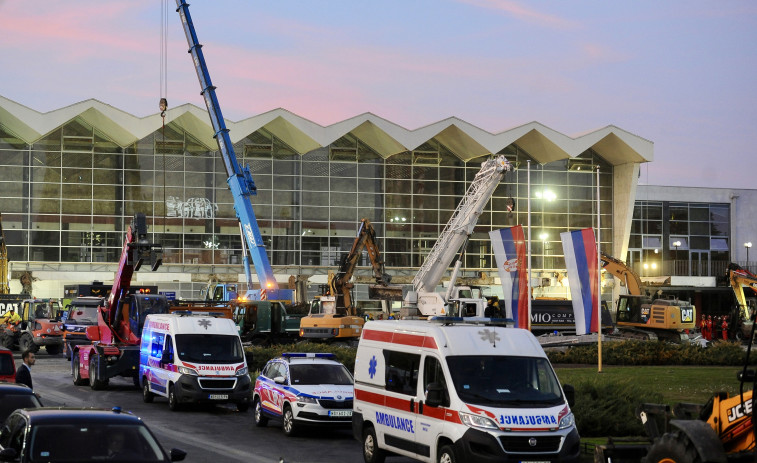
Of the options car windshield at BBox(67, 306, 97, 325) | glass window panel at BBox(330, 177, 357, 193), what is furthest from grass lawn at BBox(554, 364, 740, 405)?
glass window panel at BBox(330, 177, 357, 193)

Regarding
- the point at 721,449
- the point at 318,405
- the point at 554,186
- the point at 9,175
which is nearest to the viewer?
the point at 721,449

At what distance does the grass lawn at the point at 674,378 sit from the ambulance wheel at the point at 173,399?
9343mm

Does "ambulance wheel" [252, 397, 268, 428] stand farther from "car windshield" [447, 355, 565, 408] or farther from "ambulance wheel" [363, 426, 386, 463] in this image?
"car windshield" [447, 355, 565, 408]

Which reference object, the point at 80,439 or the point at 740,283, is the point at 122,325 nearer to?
the point at 80,439

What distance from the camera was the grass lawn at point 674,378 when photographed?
25.0m

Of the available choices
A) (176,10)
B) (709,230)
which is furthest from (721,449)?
(709,230)

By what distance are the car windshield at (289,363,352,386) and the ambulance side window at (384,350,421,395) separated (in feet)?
17.5

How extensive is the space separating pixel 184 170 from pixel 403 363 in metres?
63.4

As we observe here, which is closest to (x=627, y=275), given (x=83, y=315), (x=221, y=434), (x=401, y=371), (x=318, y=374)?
(x=83, y=315)

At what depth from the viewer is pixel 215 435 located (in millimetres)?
20188

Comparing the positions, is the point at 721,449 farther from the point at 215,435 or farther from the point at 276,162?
the point at 276,162

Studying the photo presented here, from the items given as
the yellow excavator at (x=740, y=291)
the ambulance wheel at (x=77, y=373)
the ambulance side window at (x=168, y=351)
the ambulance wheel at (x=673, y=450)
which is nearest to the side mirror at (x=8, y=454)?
the ambulance wheel at (x=673, y=450)

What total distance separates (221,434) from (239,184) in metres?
35.4

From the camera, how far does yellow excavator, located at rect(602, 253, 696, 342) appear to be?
47875 mm
